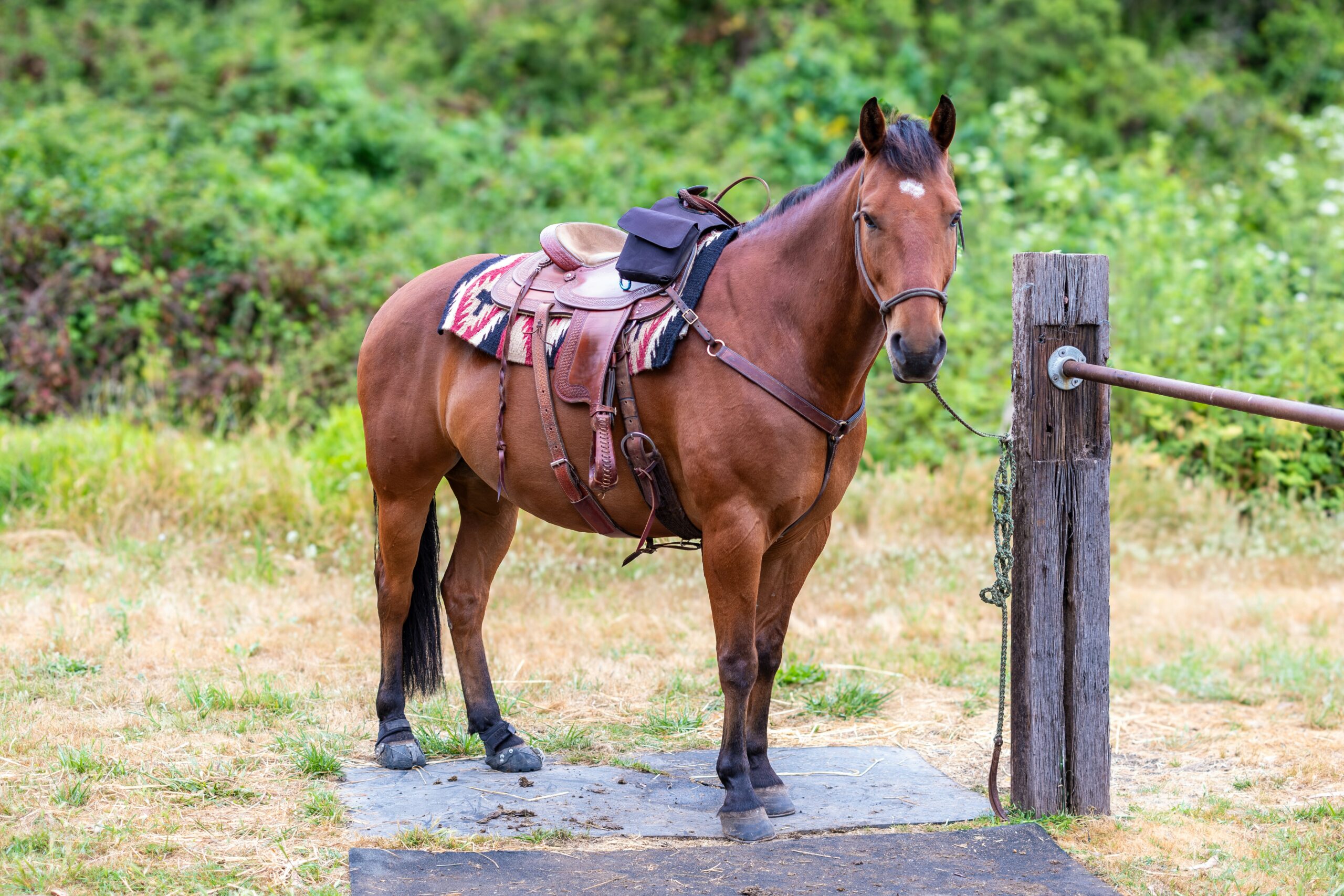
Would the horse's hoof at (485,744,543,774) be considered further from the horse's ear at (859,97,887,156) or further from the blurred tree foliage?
the blurred tree foliage

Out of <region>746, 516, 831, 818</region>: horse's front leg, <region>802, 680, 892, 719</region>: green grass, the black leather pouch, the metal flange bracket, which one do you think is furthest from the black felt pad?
the black leather pouch

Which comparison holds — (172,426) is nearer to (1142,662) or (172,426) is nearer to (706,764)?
(706,764)

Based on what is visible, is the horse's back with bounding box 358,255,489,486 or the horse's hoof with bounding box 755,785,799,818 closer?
the horse's hoof with bounding box 755,785,799,818

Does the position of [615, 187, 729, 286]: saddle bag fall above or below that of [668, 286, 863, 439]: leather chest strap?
above

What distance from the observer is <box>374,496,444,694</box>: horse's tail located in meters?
4.68

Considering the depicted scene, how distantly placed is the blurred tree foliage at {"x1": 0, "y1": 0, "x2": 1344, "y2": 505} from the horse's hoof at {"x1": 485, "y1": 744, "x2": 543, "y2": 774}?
4.47 m

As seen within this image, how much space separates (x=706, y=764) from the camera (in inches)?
174

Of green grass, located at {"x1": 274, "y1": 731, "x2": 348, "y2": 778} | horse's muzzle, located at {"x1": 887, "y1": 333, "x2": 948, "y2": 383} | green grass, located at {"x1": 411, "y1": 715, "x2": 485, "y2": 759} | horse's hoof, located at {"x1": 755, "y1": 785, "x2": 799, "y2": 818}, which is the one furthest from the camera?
green grass, located at {"x1": 411, "y1": 715, "x2": 485, "y2": 759}

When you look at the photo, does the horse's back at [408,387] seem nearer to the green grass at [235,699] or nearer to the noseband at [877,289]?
the green grass at [235,699]

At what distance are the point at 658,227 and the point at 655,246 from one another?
0.23 feet

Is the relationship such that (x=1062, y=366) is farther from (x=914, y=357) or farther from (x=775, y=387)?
(x=775, y=387)

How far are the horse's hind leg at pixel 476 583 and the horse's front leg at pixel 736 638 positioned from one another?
992 millimetres

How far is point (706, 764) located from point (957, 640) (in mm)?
2038

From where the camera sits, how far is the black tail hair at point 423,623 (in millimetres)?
4684
